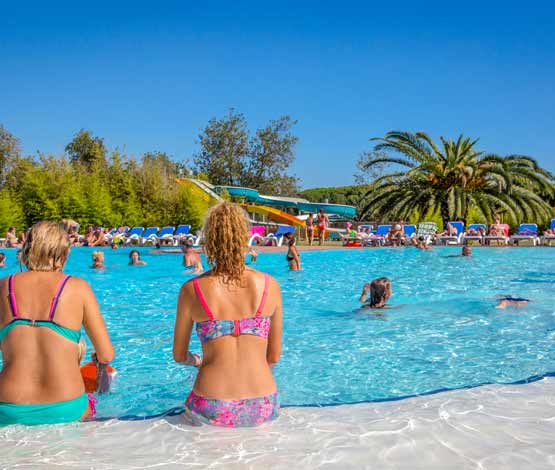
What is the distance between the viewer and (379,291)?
8.20m

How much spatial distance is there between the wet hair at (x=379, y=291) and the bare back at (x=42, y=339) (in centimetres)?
570

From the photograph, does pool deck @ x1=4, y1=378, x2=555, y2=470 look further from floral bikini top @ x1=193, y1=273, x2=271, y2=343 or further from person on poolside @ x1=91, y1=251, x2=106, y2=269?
person on poolside @ x1=91, y1=251, x2=106, y2=269

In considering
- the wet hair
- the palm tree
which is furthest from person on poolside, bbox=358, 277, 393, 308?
the palm tree

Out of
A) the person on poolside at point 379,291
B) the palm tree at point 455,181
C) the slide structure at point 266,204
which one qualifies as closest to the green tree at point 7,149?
the slide structure at point 266,204

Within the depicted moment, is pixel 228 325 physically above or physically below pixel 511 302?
above

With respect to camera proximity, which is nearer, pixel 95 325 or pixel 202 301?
pixel 202 301

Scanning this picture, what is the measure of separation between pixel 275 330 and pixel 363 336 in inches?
172

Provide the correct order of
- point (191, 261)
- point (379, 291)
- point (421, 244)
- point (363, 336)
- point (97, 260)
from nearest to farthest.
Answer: point (363, 336), point (379, 291), point (191, 261), point (97, 260), point (421, 244)

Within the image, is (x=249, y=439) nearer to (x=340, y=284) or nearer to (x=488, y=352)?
(x=488, y=352)

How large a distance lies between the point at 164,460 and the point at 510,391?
2.31 meters

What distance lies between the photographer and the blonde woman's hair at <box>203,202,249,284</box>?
106 inches

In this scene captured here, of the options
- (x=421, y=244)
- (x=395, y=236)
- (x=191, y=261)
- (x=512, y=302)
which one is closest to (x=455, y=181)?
(x=395, y=236)

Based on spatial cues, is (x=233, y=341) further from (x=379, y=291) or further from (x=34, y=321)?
(x=379, y=291)

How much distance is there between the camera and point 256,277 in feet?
9.02
